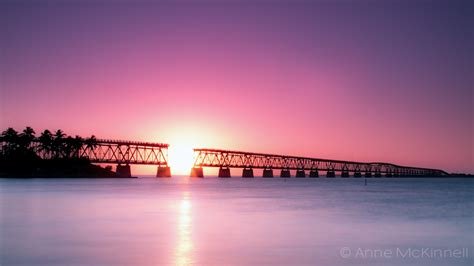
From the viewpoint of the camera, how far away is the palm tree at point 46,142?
560 ft

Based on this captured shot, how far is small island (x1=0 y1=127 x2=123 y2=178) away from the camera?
157625 mm

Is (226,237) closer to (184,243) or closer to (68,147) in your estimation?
(184,243)

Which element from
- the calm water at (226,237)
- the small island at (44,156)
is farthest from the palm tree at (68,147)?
the calm water at (226,237)

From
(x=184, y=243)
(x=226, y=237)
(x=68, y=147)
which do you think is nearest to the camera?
(x=184, y=243)

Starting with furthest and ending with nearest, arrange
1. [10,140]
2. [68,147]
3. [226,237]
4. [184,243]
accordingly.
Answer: [68,147], [10,140], [226,237], [184,243]

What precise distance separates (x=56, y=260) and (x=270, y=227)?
17.1 metres

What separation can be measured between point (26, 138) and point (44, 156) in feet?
47.7

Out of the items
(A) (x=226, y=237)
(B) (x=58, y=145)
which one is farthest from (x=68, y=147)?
(A) (x=226, y=237)

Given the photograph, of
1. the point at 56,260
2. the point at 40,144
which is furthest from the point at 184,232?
the point at 40,144

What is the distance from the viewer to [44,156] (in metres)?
175

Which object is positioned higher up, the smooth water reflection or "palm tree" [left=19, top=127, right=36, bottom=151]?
"palm tree" [left=19, top=127, right=36, bottom=151]

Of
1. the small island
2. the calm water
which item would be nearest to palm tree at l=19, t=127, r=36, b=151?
the small island

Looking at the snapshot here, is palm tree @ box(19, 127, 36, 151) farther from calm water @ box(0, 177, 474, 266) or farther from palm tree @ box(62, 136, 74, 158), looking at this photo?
calm water @ box(0, 177, 474, 266)

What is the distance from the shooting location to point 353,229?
124 ft
